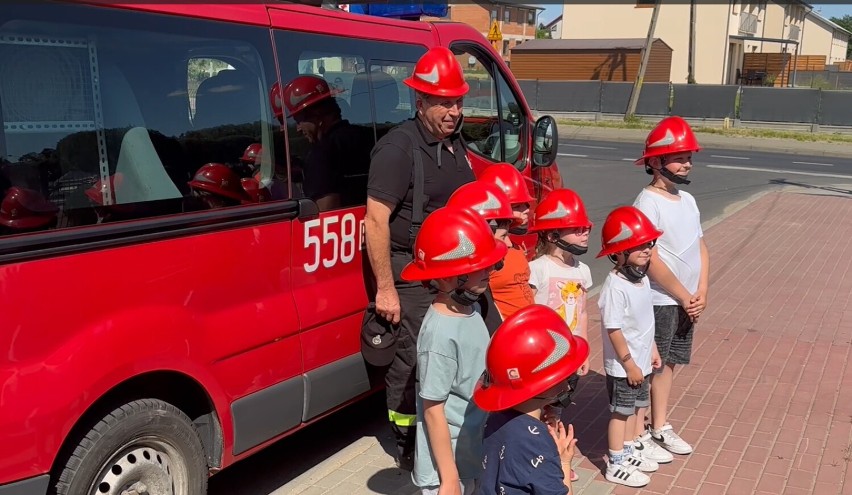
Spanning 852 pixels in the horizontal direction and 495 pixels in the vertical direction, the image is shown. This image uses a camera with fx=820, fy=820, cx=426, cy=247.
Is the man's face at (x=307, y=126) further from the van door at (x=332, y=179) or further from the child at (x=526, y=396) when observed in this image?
the child at (x=526, y=396)

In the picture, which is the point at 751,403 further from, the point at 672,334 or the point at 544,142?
the point at 544,142

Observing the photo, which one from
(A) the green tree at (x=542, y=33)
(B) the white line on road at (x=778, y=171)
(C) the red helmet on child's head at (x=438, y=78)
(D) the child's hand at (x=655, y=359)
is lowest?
(B) the white line on road at (x=778, y=171)

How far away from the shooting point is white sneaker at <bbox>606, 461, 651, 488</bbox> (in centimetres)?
416

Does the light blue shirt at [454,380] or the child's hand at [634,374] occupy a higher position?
the light blue shirt at [454,380]

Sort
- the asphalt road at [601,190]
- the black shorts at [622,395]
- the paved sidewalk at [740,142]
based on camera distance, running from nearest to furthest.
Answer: the black shorts at [622,395] < the asphalt road at [601,190] < the paved sidewalk at [740,142]

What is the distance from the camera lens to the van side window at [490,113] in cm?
549

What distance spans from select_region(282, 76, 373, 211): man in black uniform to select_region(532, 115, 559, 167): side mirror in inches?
71.8

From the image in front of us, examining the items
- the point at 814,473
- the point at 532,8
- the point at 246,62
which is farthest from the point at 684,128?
the point at 532,8

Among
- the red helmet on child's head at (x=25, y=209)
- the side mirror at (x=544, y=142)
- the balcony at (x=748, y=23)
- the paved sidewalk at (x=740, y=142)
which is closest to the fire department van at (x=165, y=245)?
the red helmet on child's head at (x=25, y=209)

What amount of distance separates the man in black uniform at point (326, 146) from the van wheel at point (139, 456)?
1.27 metres

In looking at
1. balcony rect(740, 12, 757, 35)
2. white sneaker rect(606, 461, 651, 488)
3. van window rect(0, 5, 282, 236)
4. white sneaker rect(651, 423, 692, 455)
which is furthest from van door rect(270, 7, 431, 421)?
balcony rect(740, 12, 757, 35)

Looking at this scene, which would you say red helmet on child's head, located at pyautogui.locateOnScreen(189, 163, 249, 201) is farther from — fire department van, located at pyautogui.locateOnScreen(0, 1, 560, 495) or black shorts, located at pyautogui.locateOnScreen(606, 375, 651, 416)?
black shorts, located at pyautogui.locateOnScreen(606, 375, 651, 416)

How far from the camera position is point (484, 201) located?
11.4 ft

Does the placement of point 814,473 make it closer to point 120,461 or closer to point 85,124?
point 120,461
